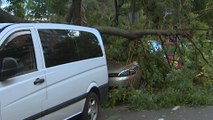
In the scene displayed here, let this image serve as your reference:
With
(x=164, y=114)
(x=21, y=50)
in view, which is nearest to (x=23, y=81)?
(x=21, y=50)

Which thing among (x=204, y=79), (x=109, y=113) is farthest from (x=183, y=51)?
(x=109, y=113)

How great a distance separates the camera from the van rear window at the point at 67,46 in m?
6.66

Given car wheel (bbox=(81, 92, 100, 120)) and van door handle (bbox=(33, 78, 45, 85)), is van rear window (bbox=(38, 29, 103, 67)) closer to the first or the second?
van door handle (bbox=(33, 78, 45, 85))

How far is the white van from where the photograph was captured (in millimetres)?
5625

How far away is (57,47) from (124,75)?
13.3 feet

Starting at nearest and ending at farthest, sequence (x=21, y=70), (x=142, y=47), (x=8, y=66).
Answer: (x=8, y=66) < (x=21, y=70) < (x=142, y=47)

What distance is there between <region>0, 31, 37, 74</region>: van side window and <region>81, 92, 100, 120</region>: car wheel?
2001 millimetres

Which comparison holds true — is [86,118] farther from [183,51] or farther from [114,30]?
[183,51]

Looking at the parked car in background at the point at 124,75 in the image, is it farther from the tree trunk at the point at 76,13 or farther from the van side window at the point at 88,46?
the van side window at the point at 88,46

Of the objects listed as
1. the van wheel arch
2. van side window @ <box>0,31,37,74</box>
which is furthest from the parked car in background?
van side window @ <box>0,31,37,74</box>

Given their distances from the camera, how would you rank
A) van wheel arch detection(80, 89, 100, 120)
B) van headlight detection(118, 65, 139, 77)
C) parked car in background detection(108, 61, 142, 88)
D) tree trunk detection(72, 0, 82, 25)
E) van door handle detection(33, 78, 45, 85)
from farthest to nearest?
tree trunk detection(72, 0, 82, 25)
van headlight detection(118, 65, 139, 77)
parked car in background detection(108, 61, 142, 88)
van wheel arch detection(80, 89, 100, 120)
van door handle detection(33, 78, 45, 85)

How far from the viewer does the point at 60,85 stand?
6.79 meters

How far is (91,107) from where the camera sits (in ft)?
27.0

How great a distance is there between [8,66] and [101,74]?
11.2 ft
